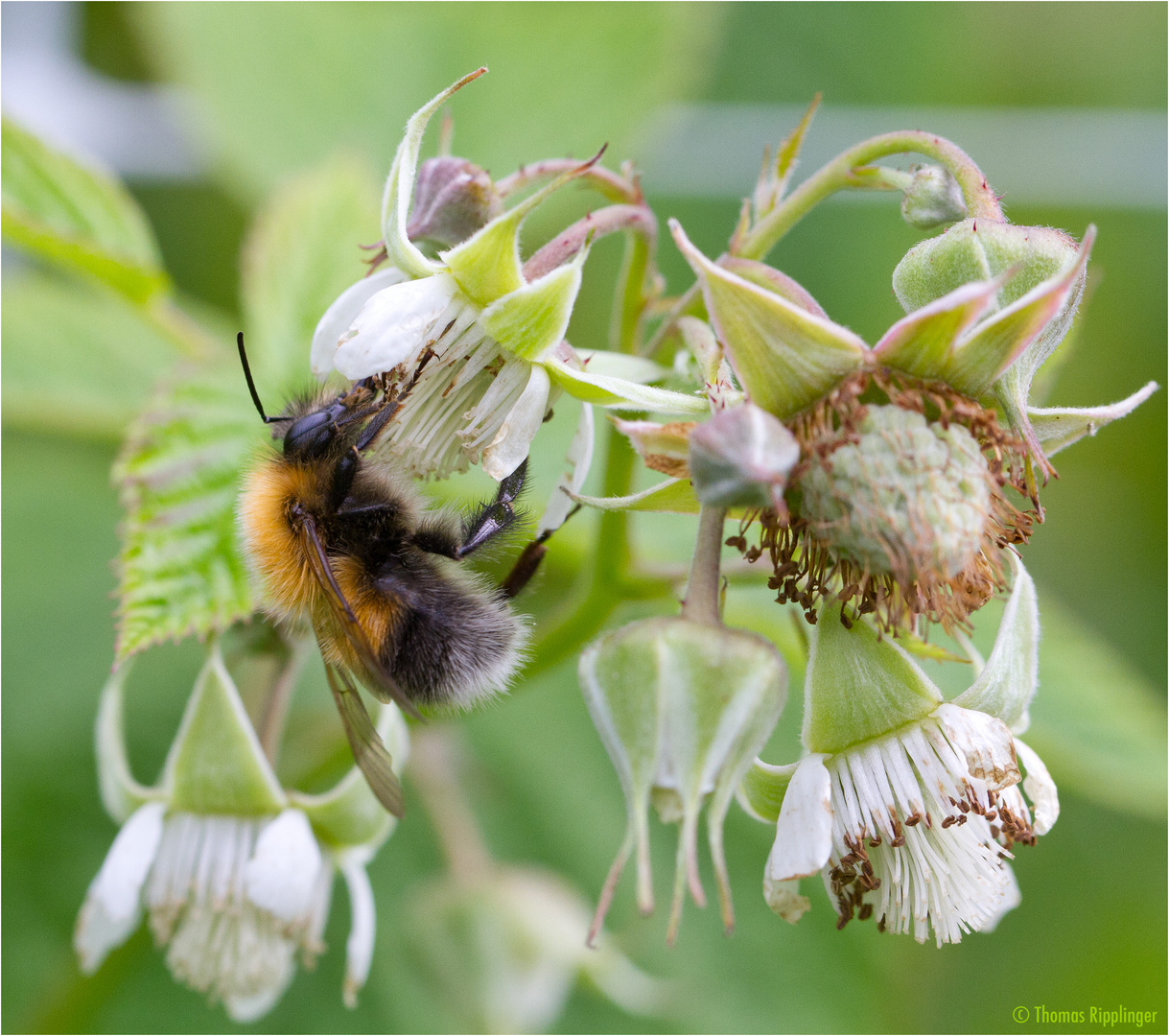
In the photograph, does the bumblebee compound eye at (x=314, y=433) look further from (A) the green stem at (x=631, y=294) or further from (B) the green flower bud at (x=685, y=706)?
(B) the green flower bud at (x=685, y=706)

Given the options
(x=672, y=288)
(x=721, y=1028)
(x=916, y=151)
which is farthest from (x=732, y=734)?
(x=672, y=288)

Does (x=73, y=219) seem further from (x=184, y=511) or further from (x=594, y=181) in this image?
(x=594, y=181)

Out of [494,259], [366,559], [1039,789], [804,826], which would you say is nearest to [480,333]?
[494,259]

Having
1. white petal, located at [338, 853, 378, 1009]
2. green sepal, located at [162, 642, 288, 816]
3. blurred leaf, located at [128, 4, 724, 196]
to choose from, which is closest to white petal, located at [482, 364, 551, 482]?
green sepal, located at [162, 642, 288, 816]

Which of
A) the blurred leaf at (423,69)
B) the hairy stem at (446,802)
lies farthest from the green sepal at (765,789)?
the blurred leaf at (423,69)

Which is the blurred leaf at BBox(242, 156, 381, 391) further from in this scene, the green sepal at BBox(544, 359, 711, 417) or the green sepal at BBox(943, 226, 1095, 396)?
the green sepal at BBox(943, 226, 1095, 396)
